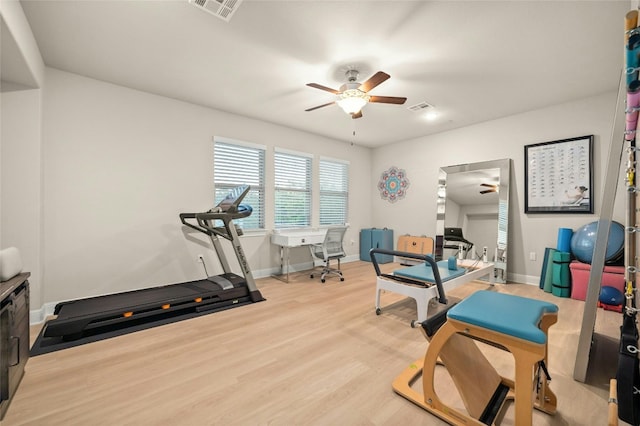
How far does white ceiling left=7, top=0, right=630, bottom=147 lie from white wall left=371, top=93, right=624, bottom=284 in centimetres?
36

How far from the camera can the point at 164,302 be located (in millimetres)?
2910

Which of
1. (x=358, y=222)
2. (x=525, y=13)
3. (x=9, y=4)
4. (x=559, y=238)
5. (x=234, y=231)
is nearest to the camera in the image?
(x=9, y=4)

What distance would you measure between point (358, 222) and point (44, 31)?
560 cm

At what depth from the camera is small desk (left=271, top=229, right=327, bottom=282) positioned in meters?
4.46

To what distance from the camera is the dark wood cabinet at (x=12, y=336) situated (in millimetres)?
1587

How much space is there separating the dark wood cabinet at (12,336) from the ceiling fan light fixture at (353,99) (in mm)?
3142

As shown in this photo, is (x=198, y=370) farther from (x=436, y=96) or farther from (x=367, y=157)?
(x=367, y=157)

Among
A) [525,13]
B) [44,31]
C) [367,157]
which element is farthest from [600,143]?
[44,31]

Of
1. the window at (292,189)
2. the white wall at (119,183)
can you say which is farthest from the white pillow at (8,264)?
the window at (292,189)

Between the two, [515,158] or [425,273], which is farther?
[515,158]

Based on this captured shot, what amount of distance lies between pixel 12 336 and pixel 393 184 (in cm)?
601

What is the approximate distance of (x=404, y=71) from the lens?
3078 mm

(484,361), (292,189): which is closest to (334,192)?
(292,189)

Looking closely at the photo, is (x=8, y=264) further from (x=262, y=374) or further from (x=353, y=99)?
(x=353, y=99)
